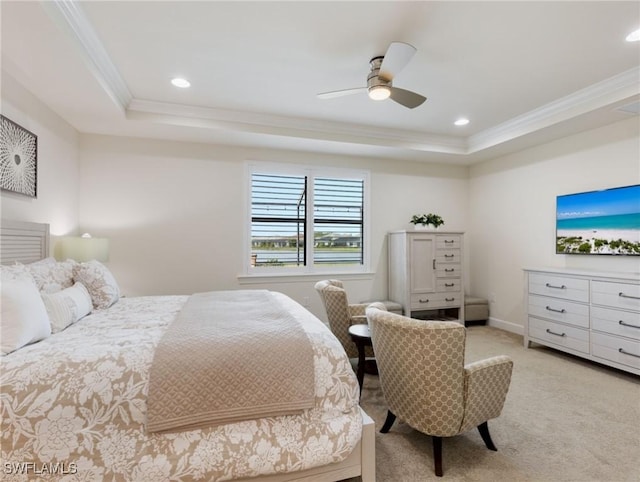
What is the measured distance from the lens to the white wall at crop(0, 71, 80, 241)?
2.58 metres

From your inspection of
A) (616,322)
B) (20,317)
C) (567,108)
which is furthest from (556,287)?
(20,317)

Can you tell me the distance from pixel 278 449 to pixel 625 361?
10.9 feet

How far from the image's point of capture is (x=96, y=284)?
2.60 meters

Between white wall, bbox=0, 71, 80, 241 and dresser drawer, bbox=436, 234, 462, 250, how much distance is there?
467cm

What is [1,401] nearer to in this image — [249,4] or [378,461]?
[378,461]

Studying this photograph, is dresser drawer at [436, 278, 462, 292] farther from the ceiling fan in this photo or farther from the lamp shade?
the lamp shade

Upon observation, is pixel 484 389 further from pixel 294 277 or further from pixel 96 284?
pixel 294 277

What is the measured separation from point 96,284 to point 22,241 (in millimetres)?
715

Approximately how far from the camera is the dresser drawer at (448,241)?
479 cm

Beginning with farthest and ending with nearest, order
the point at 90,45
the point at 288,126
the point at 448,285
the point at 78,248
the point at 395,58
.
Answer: the point at 448,285 < the point at 288,126 < the point at 78,248 < the point at 90,45 < the point at 395,58

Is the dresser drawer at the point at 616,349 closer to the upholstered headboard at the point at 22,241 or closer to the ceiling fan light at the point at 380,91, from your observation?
the ceiling fan light at the point at 380,91

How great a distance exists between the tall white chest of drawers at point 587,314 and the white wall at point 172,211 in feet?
8.91

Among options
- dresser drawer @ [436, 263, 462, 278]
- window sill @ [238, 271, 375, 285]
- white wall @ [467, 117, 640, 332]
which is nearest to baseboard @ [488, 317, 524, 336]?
white wall @ [467, 117, 640, 332]

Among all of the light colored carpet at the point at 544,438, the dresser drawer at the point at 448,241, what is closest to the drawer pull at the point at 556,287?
the light colored carpet at the point at 544,438
